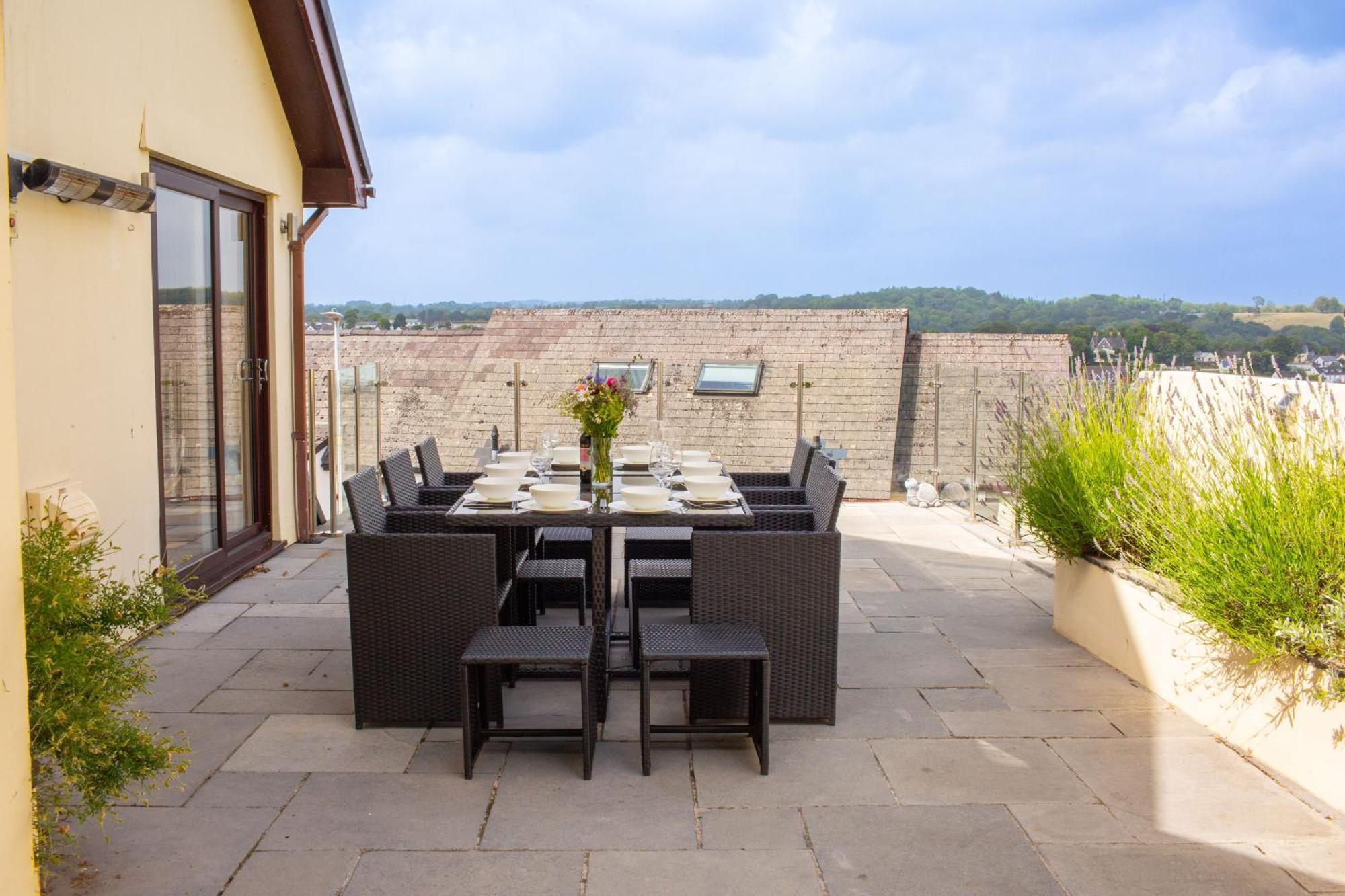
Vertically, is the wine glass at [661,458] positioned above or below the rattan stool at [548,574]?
above

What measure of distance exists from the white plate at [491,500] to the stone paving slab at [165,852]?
1.32 metres

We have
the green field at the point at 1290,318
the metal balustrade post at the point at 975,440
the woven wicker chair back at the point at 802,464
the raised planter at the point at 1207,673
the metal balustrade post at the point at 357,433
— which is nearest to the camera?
the raised planter at the point at 1207,673

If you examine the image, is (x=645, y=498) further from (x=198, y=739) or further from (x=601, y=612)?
(x=198, y=739)

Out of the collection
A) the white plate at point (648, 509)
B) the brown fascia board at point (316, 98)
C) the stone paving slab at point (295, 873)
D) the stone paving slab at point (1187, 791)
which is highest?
the brown fascia board at point (316, 98)

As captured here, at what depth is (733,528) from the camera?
4.14 meters

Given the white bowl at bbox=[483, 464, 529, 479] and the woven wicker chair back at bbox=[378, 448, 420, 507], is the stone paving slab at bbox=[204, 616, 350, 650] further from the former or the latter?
the white bowl at bbox=[483, 464, 529, 479]

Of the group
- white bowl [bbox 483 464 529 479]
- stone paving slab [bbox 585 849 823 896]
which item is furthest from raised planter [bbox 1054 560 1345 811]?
white bowl [bbox 483 464 529 479]

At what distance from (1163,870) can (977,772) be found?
0.72 meters

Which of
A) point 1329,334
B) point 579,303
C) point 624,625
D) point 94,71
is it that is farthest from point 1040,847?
point 579,303

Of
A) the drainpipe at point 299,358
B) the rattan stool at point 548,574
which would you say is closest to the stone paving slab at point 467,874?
the rattan stool at point 548,574

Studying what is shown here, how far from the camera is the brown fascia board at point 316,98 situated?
20.4ft

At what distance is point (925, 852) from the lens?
288cm

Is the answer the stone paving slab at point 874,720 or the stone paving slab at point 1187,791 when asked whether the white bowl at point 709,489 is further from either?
the stone paving slab at point 1187,791

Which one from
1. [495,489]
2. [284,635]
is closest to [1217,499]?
[495,489]
